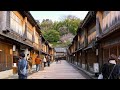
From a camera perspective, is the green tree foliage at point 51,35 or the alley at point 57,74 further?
the green tree foliage at point 51,35

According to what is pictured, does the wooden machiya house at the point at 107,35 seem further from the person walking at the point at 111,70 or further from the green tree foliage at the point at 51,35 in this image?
the green tree foliage at the point at 51,35

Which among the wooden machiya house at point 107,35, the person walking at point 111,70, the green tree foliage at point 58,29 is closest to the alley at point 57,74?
the wooden machiya house at point 107,35

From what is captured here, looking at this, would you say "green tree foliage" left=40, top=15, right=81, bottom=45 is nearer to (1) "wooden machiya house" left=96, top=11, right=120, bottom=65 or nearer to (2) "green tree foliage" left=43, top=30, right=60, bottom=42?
(2) "green tree foliage" left=43, top=30, right=60, bottom=42

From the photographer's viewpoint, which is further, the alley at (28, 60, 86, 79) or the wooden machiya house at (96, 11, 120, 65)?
the alley at (28, 60, 86, 79)

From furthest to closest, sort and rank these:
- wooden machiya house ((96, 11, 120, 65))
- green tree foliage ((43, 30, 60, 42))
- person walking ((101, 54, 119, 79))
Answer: green tree foliage ((43, 30, 60, 42))
wooden machiya house ((96, 11, 120, 65))
person walking ((101, 54, 119, 79))

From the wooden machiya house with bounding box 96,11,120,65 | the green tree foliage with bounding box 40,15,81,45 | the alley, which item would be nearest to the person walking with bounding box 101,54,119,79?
the wooden machiya house with bounding box 96,11,120,65

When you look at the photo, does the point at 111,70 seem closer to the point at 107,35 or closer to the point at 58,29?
the point at 107,35
